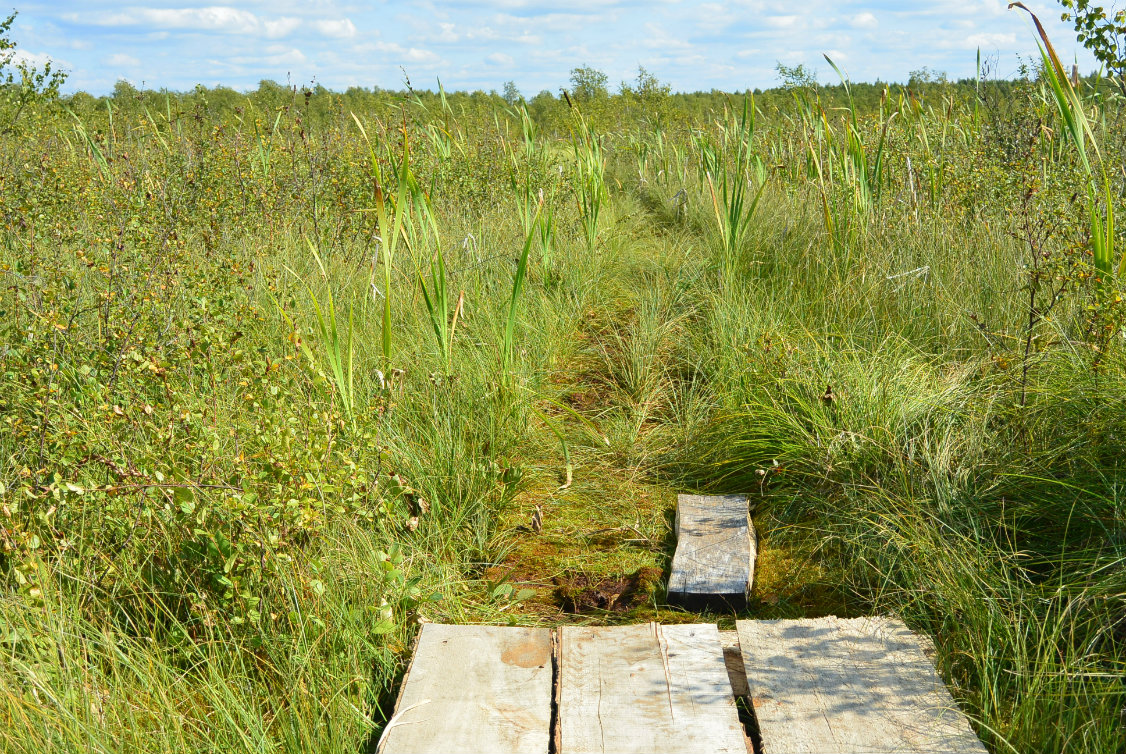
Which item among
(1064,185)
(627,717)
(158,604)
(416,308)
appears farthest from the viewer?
(416,308)

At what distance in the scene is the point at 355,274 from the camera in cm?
450

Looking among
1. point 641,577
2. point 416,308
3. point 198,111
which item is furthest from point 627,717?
point 198,111

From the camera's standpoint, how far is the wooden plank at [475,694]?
5.73ft

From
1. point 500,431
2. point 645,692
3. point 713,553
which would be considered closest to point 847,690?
point 645,692

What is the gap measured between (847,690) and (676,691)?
0.39 meters

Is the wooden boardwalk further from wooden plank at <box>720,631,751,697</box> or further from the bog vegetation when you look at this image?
the bog vegetation

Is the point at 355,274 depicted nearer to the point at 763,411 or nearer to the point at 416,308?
the point at 416,308

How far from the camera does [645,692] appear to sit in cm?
190

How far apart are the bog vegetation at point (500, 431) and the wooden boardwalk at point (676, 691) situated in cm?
13

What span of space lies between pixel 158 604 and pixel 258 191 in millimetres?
4097

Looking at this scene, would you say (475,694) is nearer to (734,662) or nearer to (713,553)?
(734,662)

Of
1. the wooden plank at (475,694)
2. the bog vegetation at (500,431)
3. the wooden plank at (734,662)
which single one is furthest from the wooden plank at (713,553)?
the wooden plank at (475,694)

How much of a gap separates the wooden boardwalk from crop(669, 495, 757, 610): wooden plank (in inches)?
11.7

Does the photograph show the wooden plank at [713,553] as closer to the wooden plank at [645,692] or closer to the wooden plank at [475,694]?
the wooden plank at [645,692]
